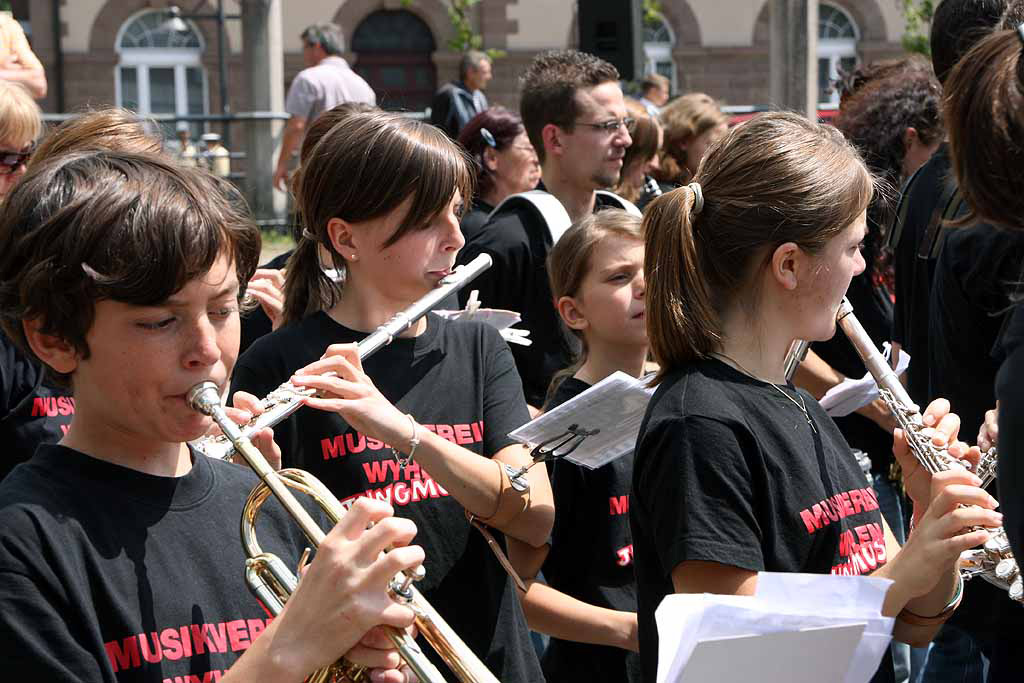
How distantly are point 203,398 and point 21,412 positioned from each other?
1326mm

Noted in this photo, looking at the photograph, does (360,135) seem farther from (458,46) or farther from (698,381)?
(458,46)

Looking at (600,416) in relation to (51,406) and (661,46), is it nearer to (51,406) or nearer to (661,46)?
(51,406)

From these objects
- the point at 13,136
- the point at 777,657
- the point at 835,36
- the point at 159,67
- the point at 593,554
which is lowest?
the point at 593,554

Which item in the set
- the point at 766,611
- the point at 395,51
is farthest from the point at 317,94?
the point at 395,51

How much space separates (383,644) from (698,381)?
76 centimetres

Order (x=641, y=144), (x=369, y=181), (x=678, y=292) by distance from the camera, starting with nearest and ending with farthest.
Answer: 1. (x=678, y=292)
2. (x=369, y=181)
3. (x=641, y=144)

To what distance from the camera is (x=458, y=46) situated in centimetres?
2328

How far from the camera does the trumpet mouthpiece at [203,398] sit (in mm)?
1847

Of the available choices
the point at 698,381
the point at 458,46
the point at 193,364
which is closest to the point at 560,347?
the point at 698,381

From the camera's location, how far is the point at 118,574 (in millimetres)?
1797

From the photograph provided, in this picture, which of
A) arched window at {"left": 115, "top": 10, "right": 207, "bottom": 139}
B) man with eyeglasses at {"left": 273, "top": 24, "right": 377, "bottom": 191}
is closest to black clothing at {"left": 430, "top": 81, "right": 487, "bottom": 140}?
man with eyeglasses at {"left": 273, "top": 24, "right": 377, "bottom": 191}

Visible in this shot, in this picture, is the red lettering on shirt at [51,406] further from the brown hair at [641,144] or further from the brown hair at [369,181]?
the brown hair at [641,144]

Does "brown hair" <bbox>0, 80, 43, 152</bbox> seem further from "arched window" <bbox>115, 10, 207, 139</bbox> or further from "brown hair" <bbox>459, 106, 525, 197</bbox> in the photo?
"arched window" <bbox>115, 10, 207, 139</bbox>

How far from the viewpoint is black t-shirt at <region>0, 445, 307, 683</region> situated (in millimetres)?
1691
